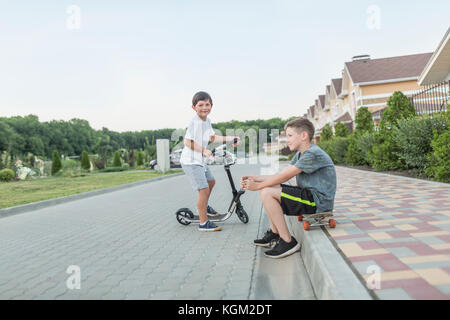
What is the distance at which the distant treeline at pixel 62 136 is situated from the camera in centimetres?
6569

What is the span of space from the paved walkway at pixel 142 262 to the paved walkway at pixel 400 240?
57cm

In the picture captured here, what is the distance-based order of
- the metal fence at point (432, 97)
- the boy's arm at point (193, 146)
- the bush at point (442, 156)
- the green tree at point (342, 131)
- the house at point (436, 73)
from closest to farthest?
the boy's arm at point (193, 146) → the bush at point (442, 156) → the metal fence at point (432, 97) → the house at point (436, 73) → the green tree at point (342, 131)

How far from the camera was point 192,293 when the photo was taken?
111 inches

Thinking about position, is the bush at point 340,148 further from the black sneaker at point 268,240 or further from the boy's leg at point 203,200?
the black sneaker at point 268,240

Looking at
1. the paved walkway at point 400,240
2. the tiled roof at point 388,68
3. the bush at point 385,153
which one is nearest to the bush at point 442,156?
the paved walkway at point 400,240

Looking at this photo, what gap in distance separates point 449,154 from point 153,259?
6472 millimetres

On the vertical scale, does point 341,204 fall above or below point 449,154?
below

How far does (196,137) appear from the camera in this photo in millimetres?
5016

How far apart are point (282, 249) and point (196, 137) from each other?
2096 mm

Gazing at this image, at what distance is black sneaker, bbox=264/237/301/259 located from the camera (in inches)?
144

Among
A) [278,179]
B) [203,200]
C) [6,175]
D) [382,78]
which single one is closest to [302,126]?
[278,179]
